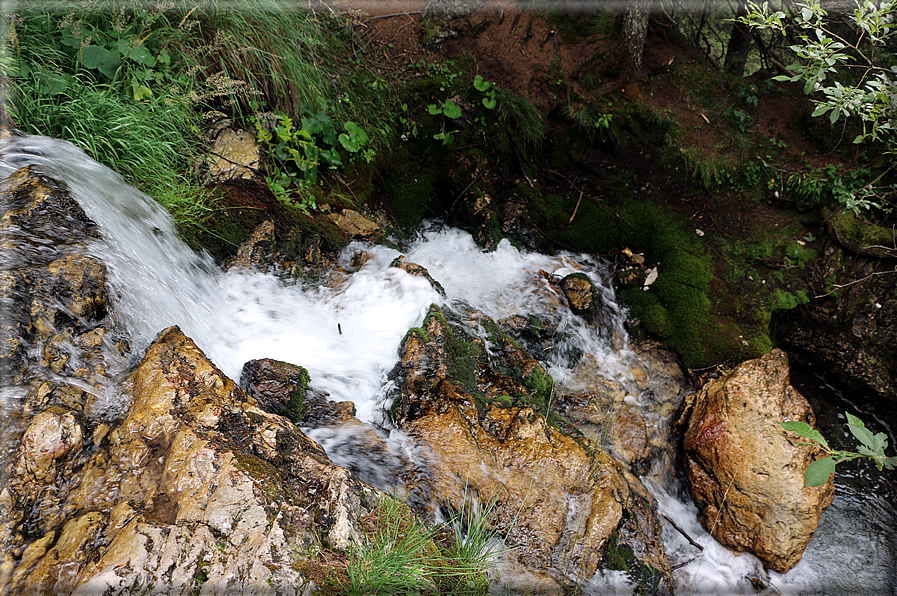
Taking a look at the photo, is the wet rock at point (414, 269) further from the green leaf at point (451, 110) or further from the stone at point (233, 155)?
the green leaf at point (451, 110)

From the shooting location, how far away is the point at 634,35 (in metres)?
5.57

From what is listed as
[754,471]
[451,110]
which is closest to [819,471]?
[754,471]

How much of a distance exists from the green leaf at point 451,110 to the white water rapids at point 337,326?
206cm

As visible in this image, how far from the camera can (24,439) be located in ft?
5.12

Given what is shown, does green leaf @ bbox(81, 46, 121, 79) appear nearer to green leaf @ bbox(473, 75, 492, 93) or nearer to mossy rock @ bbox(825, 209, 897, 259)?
green leaf @ bbox(473, 75, 492, 93)

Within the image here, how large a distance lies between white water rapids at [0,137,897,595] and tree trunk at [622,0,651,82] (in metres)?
3.74

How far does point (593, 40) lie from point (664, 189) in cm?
257

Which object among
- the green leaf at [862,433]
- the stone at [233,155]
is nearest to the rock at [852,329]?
the green leaf at [862,433]

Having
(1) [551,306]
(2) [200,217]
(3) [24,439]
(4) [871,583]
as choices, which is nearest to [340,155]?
(2) [200,217]

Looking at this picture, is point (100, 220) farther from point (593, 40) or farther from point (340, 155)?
point (593, 40)

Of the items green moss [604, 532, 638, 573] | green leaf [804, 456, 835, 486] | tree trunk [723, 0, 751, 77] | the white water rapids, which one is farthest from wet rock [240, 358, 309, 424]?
tree trunk [723, 0, 751, 77]

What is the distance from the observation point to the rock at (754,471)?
3.03 meters

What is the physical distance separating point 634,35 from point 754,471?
5.32 metres

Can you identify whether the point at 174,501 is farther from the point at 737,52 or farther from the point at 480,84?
the point at 737,52
